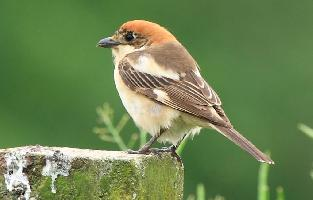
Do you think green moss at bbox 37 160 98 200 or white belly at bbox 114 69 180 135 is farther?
white belly at bbox 114 69 180 135

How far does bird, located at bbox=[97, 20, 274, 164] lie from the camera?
5.44 m

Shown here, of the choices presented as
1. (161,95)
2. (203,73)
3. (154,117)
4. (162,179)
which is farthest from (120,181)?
(203,73)

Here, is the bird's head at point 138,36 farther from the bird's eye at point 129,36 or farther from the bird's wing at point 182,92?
the bird's wing at point 182,92

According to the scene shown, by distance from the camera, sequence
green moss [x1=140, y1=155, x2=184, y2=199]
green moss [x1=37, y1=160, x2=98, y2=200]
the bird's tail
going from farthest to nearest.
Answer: the bird's tail, green moss [x1=140, y1=155, x2=184, y2=199], green moss [x1=37, y1=160, x2=98, y2=200]

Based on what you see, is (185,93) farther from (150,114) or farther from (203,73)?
(203,73)

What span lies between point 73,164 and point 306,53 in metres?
15.4

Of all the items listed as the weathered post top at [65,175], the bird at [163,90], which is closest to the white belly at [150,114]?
the bird at [163,90]

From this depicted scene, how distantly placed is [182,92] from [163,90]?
0.32ft

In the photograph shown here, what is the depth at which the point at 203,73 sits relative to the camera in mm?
17609

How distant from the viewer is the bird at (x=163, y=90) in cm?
544

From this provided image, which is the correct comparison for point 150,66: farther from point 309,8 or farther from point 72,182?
point 309,8

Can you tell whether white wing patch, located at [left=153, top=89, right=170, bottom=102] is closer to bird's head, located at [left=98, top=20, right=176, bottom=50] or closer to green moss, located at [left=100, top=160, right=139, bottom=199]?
bird's head, located at [left=98, top=20, right=176, bottom=50]

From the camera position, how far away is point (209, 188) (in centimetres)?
1680

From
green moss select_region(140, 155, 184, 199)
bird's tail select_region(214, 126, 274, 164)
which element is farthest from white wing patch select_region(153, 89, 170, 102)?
green moss select_region(140, 155, 184, 199)
